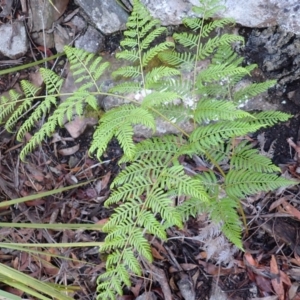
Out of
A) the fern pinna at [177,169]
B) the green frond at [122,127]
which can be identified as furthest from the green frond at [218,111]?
the green frond at [122,127]

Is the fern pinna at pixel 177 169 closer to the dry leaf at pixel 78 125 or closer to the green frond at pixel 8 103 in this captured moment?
the green frond at pixel 8 103

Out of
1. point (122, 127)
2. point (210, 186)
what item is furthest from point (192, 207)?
point (122, 127)

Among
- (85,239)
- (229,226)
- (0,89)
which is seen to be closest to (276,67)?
(229,226)

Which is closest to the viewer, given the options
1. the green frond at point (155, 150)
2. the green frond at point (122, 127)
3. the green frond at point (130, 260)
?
the green frond at point (122, 127)

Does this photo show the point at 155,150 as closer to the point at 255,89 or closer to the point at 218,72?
the point at 218,72

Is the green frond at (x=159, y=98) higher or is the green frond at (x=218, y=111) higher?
the green frond at (x=159, y=98)

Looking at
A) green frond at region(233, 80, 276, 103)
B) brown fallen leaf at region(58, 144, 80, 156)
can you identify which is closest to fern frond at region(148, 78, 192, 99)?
green frond at region(233, 80, 276, 103)

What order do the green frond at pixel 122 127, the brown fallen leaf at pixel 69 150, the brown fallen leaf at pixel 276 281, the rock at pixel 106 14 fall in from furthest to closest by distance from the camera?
the brown fallen leaf at pixel 69 150 → the rock at pixel 106 14 → the brown fallen leaf at pixel 276 281 → the green frond at pixel 122 127
